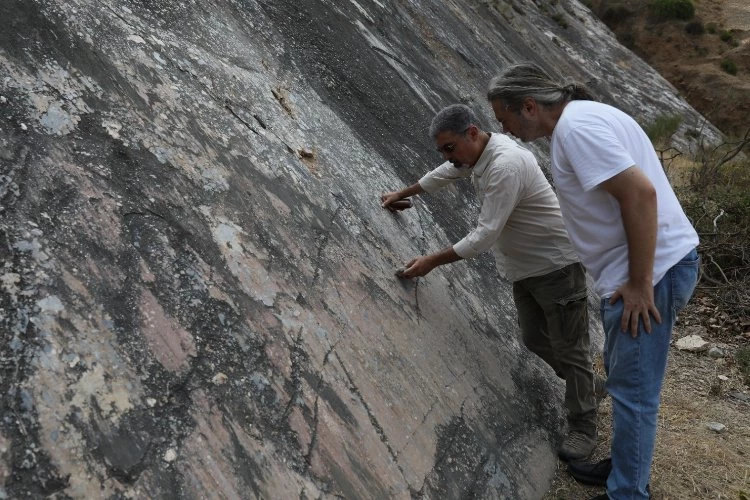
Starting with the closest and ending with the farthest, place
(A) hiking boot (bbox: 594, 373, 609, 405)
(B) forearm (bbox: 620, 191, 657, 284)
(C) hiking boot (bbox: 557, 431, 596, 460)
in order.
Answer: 1. (B) forearm (bbox: 620, 191, 657, 284)
2. (C) hiking boot (bbox: 557, 431, 596, 460)
3. (A) hiking boot (bbox: 594, 373, 609, 405)

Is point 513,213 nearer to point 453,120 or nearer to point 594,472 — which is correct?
point 453,120

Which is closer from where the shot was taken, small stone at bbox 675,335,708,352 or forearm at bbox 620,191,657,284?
forearm at bbox 620,191,657,284

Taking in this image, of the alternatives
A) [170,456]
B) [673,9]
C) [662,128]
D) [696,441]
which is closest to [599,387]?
[696,441]

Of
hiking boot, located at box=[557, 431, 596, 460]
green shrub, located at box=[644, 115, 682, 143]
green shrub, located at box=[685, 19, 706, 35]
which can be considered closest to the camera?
hiking boot, located at box=[557, 431, 596, 460]

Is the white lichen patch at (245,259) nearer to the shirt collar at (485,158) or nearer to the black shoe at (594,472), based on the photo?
the shirt collar at (485,158)

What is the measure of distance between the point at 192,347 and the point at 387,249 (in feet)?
3.59

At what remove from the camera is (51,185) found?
1896 millimetres

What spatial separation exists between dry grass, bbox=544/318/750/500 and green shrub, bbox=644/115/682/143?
626cm

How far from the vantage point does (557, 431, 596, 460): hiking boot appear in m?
2.81

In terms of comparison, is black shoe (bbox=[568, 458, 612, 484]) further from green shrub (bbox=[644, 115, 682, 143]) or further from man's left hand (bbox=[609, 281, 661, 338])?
green shrub (bbox=[644, 115, 682, 143])

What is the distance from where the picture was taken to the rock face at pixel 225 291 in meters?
1.64

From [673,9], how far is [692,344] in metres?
18.1

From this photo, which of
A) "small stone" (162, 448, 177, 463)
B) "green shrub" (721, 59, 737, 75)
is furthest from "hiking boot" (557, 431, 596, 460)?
"green shrub" (721, 59, 737, 75)

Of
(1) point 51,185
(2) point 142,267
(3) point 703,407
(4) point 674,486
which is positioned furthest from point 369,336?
(3) point 703,407
